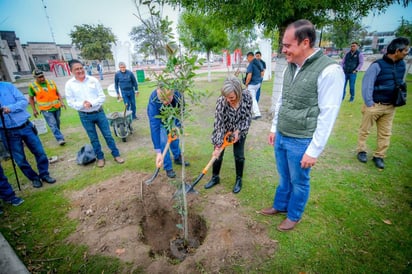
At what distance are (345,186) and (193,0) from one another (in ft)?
16.6

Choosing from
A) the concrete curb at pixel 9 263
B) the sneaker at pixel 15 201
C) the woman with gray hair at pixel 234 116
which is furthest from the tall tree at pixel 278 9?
the concrete curb at pixel 9 263

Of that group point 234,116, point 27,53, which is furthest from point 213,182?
point 27,53

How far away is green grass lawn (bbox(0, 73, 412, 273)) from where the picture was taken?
2.25 m

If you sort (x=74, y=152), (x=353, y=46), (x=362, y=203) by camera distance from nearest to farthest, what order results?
(x=362, y=203) < (x=74, y=152) < (x=353, y=46)

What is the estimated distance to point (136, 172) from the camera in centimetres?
409

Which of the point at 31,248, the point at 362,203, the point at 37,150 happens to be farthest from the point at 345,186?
the point at 37,150

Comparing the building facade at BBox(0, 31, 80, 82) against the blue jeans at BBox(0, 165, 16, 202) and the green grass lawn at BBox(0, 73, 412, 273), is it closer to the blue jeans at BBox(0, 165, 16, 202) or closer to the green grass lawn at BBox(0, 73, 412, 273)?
the blue jeans at BBox(0, 165, 16, 202)

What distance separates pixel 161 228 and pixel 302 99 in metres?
2.45

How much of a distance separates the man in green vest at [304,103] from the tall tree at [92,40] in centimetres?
3769

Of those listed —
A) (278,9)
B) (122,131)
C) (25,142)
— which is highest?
(278,9)

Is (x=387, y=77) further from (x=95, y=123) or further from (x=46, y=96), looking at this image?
(x=46, y=96)

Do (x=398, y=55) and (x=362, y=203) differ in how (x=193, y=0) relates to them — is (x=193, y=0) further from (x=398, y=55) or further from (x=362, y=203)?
(x=362, y=203)

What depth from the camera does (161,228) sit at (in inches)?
114

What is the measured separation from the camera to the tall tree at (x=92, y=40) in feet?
108
